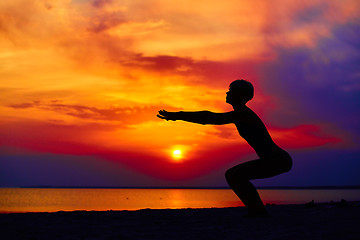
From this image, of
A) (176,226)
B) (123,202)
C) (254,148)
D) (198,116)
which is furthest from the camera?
(123,202)

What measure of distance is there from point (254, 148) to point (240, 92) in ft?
3.60

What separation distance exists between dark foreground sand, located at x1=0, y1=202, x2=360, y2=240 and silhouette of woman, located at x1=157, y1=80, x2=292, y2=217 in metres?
0.56

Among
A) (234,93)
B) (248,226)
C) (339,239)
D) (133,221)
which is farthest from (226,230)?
(234,93)

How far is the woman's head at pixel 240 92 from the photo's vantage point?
8438 millimetres

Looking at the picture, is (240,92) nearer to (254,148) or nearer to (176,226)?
(254,148)

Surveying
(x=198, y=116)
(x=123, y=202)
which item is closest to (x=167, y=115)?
(x=198, y=116)

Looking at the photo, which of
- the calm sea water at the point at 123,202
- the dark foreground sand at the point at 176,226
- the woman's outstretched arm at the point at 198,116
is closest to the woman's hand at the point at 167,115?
the woman's outstretched arm at the point at 198,116

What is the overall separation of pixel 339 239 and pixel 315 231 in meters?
0.77

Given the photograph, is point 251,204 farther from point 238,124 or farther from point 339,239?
point 339,239

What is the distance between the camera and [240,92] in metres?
8.43

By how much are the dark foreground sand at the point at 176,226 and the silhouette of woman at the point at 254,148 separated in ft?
1.85

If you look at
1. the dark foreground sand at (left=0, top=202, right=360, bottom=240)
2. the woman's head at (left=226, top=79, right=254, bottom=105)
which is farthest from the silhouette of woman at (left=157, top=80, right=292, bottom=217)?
the dark foreground sand at (left=0, top=202, right=360, bottom=240)

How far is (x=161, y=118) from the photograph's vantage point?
792 cm

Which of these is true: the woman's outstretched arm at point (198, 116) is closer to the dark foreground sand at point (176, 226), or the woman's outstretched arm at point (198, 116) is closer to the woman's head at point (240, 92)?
the woman's head at point (240, 92)
